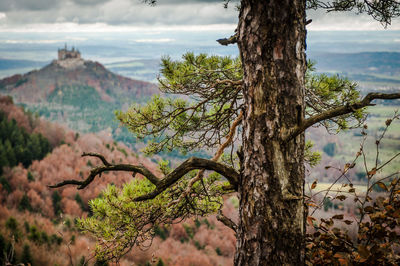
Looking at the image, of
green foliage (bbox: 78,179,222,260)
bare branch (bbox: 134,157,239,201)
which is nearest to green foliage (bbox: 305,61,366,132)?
bare branch (bbox: 134,157,239,201)

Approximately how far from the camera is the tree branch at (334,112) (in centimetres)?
158

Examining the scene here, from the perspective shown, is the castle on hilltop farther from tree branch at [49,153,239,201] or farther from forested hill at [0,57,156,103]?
tree branch at [49,153,239,201]

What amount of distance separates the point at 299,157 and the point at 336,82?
1967 millimetres

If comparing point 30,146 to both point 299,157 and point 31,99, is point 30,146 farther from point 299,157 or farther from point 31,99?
point 31,99

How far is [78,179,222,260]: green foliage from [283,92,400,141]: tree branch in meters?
1.29

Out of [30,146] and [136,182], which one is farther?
[30,146]

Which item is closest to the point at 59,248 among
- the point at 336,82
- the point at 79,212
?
the point at 79,212

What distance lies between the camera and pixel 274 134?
5.93 ft

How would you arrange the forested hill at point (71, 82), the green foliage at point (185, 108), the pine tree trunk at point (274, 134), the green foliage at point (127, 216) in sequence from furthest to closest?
the forested hill at point (71, 82) → the green foliage at point (185, 108) → the green foliage at point (127, 216) → the pine tree trunk at point (274, 134)

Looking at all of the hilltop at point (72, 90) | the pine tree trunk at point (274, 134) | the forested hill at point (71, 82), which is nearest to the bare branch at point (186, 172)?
the pine tree trunk at point (274, 134)

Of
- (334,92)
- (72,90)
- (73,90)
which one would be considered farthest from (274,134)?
(73,90)

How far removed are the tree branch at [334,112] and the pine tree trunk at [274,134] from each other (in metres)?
0.05

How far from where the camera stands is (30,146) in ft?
143

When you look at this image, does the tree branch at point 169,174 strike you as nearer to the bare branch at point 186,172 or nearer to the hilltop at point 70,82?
the bare branch at point 186,172
